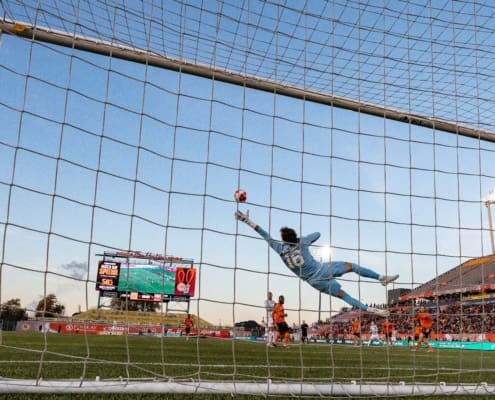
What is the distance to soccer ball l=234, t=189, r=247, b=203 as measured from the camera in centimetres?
433

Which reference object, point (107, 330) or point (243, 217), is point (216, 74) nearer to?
point (243, 217)

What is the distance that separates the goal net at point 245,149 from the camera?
3643 millimetres

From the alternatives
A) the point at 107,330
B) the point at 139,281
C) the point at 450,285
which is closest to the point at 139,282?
the point at 139,281

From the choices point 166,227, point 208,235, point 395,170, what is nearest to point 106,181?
point 166,227

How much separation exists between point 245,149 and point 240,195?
62cm

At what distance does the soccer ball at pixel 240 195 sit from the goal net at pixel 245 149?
0.12 metres

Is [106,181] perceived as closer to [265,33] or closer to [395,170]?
[265,33]

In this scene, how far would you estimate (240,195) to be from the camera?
4.70 metres

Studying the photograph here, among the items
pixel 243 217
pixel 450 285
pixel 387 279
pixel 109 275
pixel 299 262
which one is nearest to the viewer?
pixel 243 217

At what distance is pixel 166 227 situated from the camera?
380 centimetres

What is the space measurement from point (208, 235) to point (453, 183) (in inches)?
102

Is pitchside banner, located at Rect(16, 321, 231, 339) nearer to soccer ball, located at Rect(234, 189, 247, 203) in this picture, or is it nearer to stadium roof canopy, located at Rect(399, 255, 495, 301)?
stadium roof canopy, located at Rect(399, 255, 495, 301)

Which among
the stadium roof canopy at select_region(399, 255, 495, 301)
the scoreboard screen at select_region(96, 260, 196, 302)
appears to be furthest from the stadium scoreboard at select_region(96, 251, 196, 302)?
the stadium roof canopy at select_region(399, 255, 495, 301)

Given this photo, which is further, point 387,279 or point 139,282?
point 139,282
